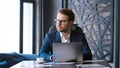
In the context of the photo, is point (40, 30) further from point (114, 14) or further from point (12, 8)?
point (114, 14)

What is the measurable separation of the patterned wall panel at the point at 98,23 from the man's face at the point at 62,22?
2.24 m

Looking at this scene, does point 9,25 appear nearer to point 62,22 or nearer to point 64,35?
point 64,35

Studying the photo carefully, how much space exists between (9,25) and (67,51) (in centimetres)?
353

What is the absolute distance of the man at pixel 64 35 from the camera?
2.90 m

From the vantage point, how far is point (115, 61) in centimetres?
484

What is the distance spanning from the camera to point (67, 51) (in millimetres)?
2576

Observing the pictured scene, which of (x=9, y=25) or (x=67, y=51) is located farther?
(x=9, y=25)

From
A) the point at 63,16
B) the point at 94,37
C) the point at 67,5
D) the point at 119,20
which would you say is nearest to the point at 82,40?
the point at 63,16

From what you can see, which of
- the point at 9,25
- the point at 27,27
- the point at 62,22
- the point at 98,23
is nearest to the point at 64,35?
the point at 62,22

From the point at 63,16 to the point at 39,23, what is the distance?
11.1 ft

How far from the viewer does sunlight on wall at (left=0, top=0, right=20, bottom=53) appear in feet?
18.7

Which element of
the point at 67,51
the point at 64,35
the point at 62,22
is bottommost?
the point at 67,51

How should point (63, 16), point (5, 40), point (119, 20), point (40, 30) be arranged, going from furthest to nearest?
1. point (40, 30)
2. point (5, 40)
3. point (119, 20)
4. point (63, 16)

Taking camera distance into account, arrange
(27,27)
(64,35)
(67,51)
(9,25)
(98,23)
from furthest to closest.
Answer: (27,27) → (9,25) → (98,23) → (64,35) → (67,51)
